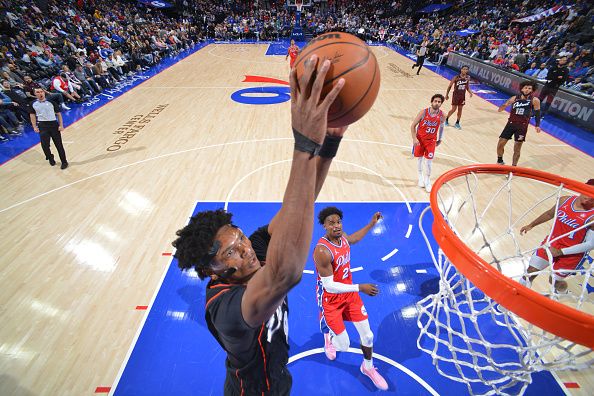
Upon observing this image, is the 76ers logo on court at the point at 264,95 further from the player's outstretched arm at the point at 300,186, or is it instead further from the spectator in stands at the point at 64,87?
the player's outstretched arm at the point at 300,186

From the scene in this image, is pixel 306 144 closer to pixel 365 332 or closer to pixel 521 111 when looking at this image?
pixel 365 332

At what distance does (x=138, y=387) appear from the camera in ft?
10.6

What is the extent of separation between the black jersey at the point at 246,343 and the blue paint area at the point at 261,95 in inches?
411

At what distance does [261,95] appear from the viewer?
12516 millimetres

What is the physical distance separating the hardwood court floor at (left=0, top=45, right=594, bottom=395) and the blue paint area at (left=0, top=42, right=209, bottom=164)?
13.1 inches

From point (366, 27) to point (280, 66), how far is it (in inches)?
645

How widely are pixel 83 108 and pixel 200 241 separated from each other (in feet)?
38.6

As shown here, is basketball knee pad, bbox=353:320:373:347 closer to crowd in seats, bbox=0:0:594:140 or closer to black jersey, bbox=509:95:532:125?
black jersey, bbox=509:95:532:125

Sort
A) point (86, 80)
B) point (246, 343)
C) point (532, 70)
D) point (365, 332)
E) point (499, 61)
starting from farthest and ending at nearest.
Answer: point (499, 61) < point (532, 70) < point (86, 80) < point (365, 332) < point (246, 343)

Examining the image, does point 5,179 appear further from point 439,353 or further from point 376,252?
point 439,353

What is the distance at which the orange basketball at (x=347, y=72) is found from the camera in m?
1.28

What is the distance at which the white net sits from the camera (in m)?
2.50

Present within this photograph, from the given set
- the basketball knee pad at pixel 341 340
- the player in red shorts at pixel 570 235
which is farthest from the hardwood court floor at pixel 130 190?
the basketball knee pad at pixel 341 340

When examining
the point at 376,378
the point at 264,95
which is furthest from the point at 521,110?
the point at 264,95
